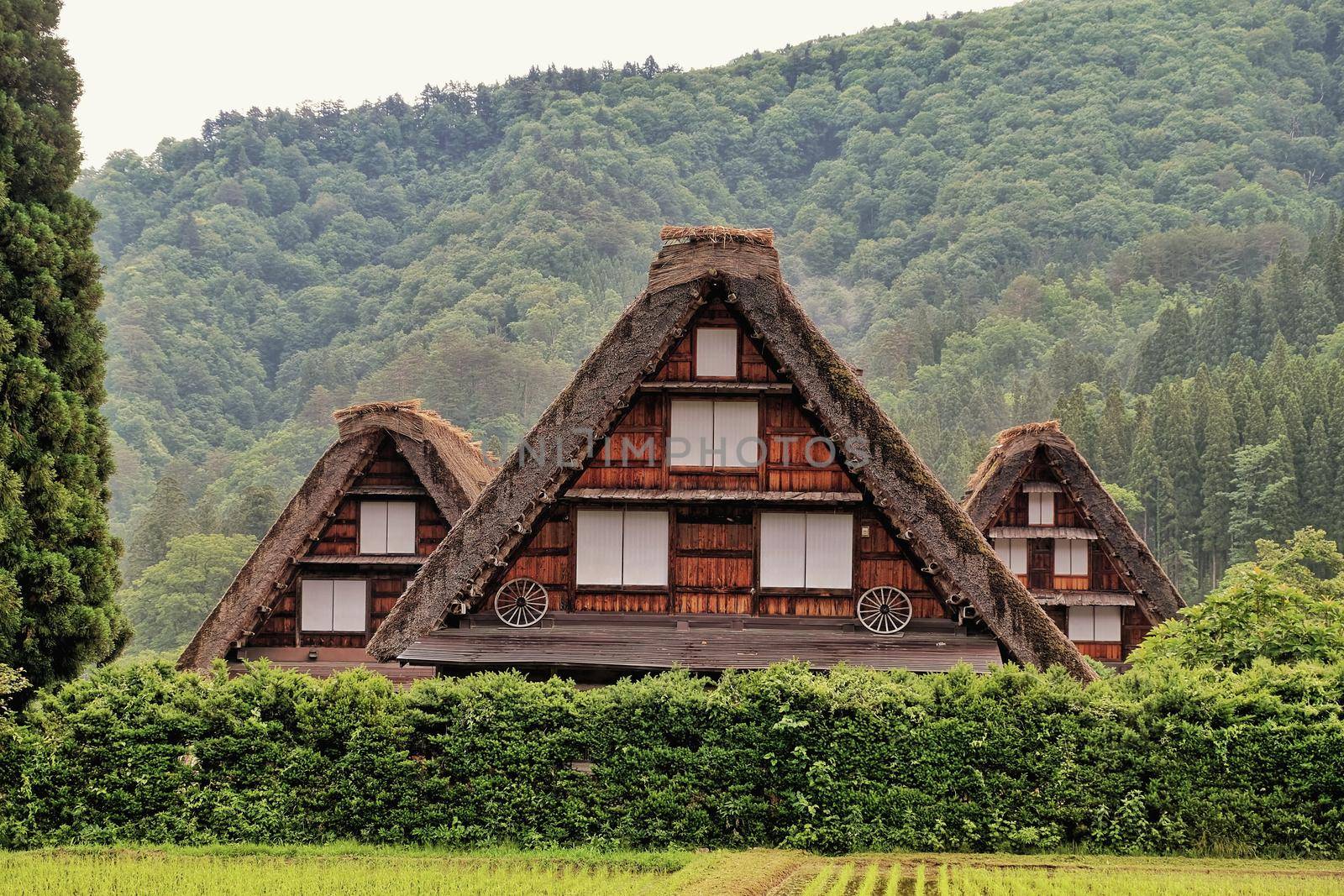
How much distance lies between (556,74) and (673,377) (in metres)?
160

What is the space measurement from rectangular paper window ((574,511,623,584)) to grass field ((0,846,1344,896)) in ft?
17.1

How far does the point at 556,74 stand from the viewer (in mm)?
173250

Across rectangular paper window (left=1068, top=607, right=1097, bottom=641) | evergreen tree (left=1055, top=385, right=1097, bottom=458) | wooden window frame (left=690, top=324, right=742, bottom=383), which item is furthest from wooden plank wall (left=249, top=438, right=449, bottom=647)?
evergreen tree (left=1055, top=385, right=1097, bottom=458)

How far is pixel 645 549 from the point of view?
2064 cm

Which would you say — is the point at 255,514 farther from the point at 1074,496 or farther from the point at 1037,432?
the point at 1074,496

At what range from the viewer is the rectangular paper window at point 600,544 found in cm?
2061

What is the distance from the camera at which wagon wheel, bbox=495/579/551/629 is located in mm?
20203

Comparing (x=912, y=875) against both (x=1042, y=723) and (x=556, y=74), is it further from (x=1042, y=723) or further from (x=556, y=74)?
(x=556, y=74)

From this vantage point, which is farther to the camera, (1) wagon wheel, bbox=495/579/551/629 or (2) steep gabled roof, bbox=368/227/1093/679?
(1) wagon wheel, bbox=495/579/551/629

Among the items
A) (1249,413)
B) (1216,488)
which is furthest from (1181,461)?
(1249,413)

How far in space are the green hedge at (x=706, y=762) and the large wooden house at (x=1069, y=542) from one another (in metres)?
16.4

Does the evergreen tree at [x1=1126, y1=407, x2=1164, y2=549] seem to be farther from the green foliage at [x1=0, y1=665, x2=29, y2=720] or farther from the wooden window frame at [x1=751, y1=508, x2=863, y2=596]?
the green foliage at [x1=0, y1=665, x2=29, y2=720]

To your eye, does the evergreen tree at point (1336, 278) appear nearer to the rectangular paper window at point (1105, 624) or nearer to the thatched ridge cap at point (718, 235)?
the rectangular paper window at point (1105, 624)

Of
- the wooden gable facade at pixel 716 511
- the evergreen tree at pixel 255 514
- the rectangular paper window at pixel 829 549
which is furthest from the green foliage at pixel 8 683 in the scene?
the evergreen tree at pixel 255 514
